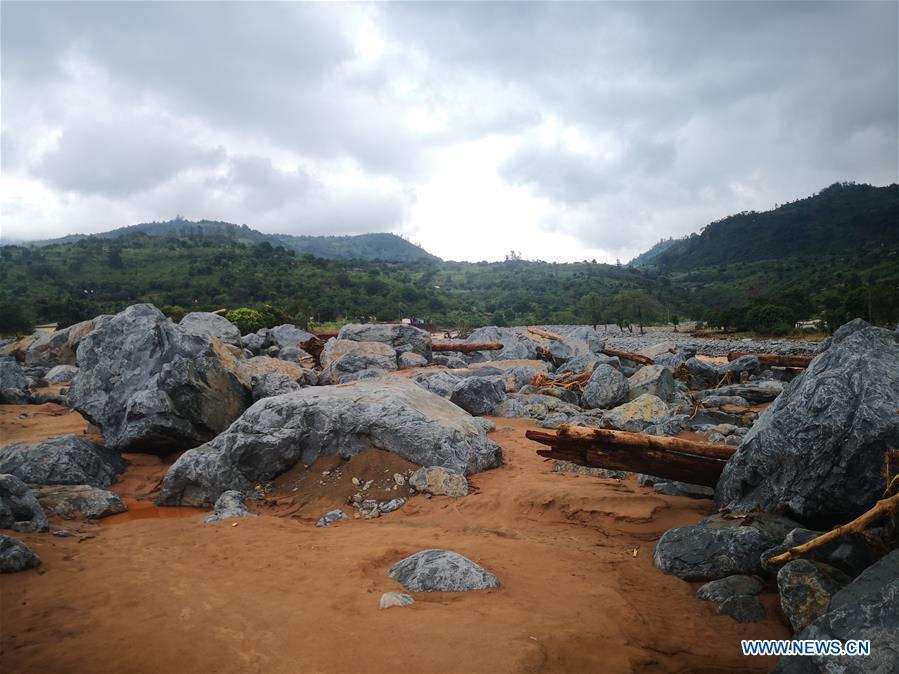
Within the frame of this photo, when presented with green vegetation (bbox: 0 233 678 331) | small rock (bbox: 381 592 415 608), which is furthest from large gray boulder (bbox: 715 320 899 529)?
green vegetation (bbox: 0 233 678 331)

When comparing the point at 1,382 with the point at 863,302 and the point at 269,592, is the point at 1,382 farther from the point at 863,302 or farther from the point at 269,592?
the point at 863,302

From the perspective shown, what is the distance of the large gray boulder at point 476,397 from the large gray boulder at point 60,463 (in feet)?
21.6

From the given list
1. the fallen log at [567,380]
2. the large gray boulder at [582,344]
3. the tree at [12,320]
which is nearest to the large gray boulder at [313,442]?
the fallen log at [567,380]

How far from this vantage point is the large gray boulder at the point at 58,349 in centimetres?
2178

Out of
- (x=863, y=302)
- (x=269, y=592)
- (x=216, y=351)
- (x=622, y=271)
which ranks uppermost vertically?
(x=622, y=271)

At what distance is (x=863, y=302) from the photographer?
111 feet

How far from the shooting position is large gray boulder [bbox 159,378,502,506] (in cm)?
695

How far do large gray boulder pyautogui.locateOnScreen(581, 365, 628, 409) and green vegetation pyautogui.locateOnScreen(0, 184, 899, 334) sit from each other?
76.3 ft

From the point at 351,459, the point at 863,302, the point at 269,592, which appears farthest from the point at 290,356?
the point at 863,302

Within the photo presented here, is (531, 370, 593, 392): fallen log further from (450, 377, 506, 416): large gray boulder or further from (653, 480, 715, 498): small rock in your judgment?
(653, 480, 715, 498): small rock

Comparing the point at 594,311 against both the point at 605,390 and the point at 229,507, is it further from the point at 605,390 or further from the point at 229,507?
the point at 229,507

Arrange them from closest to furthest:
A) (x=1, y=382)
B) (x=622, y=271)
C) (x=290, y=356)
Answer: (x=1, y=382) → (x=290, y=356) → (x=622, y=271)

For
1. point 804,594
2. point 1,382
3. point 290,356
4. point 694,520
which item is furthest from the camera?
point 290,356

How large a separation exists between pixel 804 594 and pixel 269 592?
3656mm
